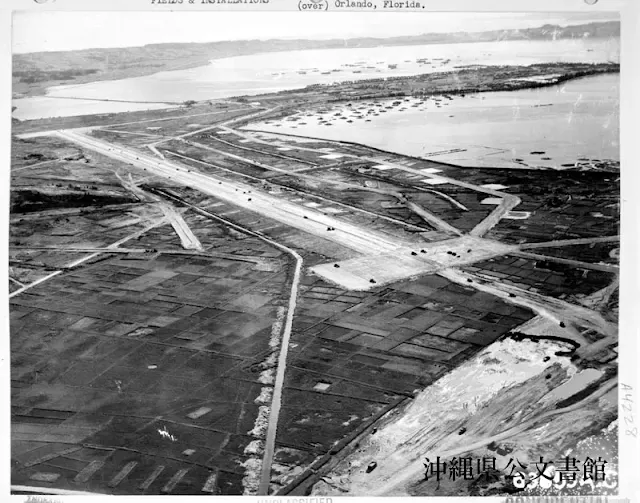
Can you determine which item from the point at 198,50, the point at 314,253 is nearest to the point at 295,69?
the point at 198,50

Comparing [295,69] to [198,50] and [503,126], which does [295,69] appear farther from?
Result: [503,126]

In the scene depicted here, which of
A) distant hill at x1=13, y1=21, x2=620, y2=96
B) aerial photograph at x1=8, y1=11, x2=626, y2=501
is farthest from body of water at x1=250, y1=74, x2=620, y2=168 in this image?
distant hill at x1=13, y1=21, x2=620, y2=96

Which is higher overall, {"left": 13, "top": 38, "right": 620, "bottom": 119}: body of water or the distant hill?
the distant hill

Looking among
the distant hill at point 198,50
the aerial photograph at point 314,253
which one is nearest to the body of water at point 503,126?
the aerial photograph at point 314,253

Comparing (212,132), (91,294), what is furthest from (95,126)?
(91,294)

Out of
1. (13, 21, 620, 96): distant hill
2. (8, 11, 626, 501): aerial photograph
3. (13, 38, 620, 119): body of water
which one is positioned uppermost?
(13, 21, 620, 96): distant hill

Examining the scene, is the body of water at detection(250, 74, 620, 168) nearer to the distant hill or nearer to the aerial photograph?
the aerial photograph
